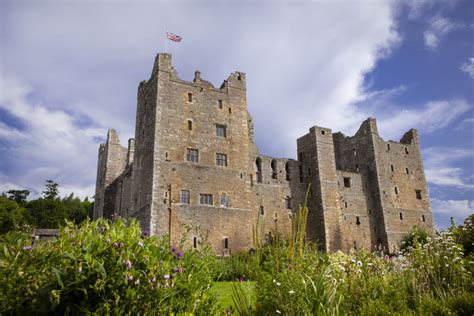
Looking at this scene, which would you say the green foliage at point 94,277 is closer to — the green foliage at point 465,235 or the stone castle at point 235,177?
the green foliage at point 465,235

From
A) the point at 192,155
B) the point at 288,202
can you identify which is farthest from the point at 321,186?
the point at 192,155

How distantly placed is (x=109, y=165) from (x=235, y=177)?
18.0 m

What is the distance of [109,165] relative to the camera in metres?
41.4

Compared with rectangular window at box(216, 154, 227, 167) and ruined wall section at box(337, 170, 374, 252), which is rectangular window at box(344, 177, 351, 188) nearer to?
ruined wall section at box(337, 170, 374, 252)

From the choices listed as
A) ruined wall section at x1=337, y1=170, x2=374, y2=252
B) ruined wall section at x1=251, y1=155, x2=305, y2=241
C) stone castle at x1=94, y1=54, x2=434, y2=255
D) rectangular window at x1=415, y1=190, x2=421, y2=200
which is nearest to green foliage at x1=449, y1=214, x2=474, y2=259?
stone castle at x1=94, y1=54, x2=434, y2=255

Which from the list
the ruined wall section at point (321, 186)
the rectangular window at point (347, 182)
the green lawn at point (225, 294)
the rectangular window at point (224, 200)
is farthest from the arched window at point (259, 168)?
the green lawn at point (225, 294)

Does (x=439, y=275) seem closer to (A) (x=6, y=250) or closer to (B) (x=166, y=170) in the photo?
(A) (x=6, y=250)

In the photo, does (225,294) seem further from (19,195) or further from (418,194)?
(19,195)

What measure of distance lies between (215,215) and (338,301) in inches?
825

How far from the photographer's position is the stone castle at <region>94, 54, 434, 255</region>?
2714cm

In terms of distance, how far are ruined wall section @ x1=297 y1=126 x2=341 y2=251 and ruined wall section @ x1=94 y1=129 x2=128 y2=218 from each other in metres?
19.3

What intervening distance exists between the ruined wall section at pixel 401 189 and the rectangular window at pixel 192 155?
2260 cm

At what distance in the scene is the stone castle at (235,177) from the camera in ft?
89.0

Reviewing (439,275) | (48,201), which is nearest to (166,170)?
(439,275)
